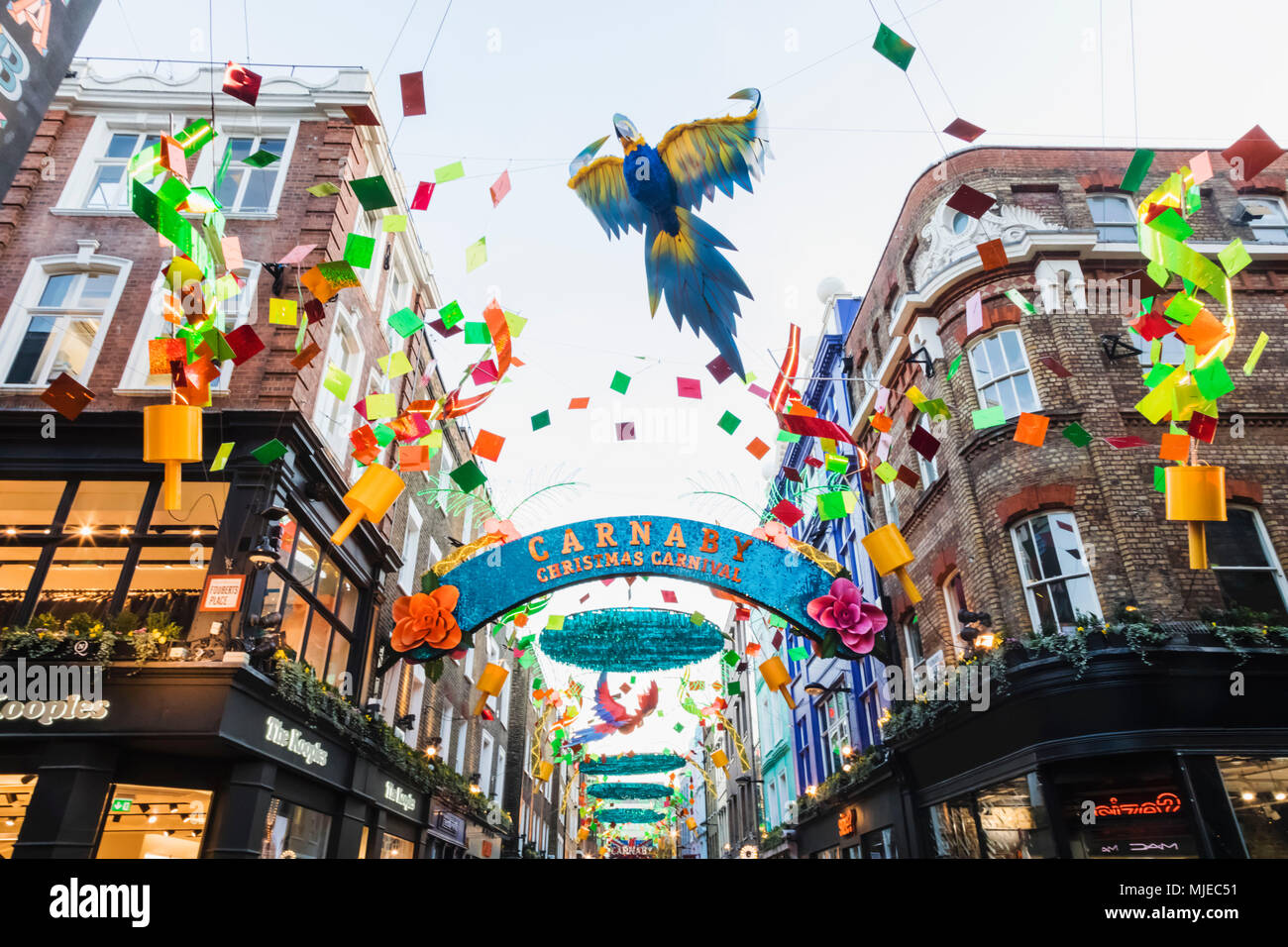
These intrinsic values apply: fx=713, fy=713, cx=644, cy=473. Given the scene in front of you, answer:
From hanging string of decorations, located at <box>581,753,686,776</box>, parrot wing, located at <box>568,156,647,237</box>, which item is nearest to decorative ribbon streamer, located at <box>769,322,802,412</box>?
parrot wing, located at <box>568,156,647,237</box>

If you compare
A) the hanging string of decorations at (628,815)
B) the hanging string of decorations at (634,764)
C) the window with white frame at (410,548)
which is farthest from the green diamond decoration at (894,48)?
the hanging string of decorations at (628,815)

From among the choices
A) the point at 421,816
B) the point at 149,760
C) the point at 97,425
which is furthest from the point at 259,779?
the point at 421,816

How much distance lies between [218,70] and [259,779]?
15.0 meters

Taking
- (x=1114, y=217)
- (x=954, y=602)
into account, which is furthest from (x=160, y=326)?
(x=1114, y=217)

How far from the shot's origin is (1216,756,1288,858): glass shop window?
8852 millimetres

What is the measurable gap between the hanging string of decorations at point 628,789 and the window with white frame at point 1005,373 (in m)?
38.6

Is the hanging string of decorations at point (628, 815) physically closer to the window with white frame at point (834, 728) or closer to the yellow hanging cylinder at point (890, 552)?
the window with white frame at point (834, 728)

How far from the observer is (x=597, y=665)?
19.2m

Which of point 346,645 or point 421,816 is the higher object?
point 346,645

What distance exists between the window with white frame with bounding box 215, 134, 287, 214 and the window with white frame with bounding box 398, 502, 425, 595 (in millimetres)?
7561

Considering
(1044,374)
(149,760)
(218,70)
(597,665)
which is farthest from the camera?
(597,665)

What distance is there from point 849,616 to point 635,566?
346cm

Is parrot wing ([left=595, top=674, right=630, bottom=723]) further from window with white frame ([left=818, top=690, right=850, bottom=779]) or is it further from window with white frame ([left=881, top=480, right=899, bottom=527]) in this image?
window with white frame ([left=881, top=480, right=899, bottom=527])
